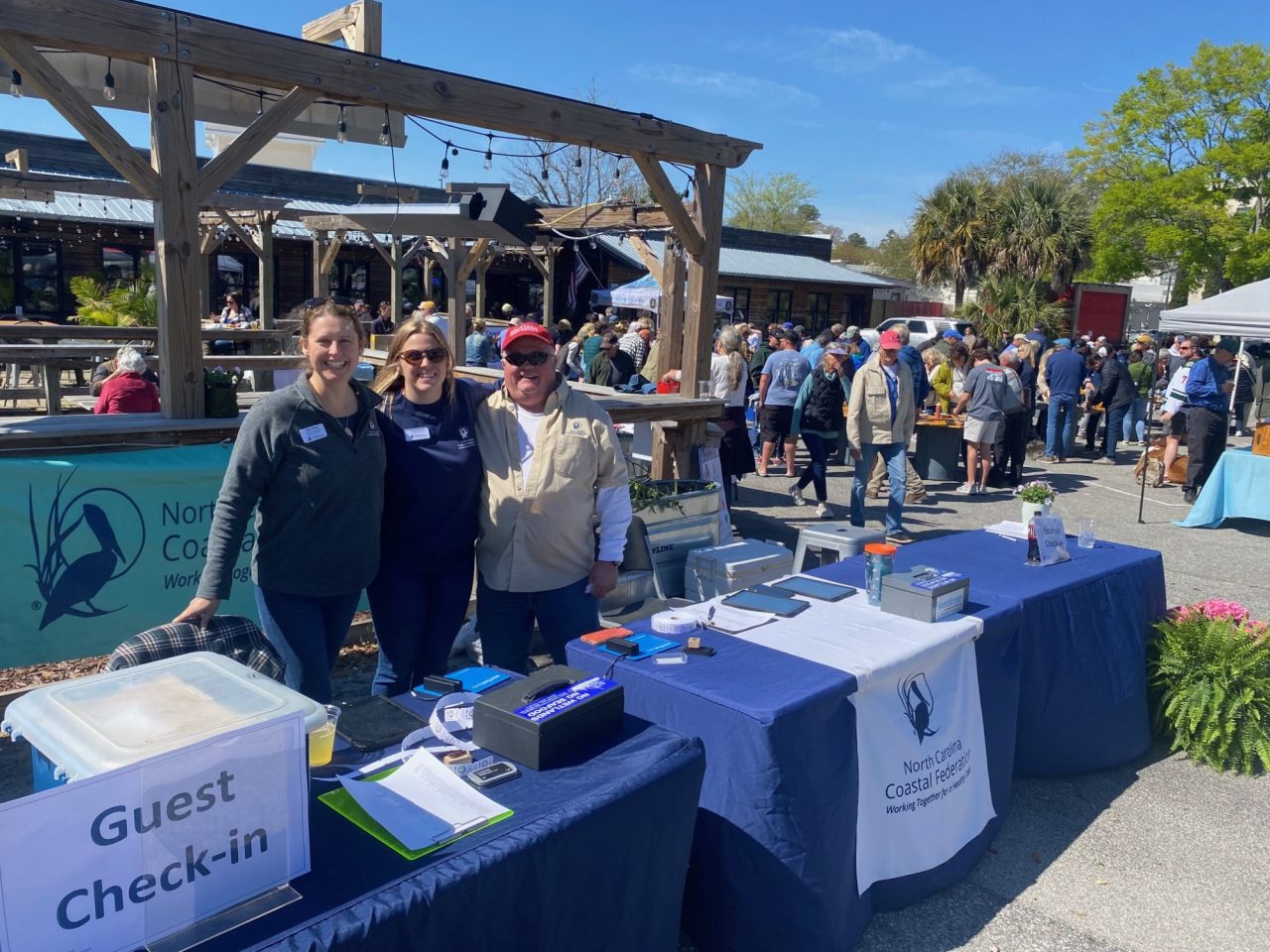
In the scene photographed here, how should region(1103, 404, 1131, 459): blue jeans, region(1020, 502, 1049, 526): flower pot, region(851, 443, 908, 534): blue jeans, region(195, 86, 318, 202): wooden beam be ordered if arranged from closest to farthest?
region(195, 86, 318, 202): wooden beam → region(1020, 502, 1049, 526): flower pot → region(851, 443, 908, 534): blue jeans → region(1103, 404, 1131, 459): blue jeans

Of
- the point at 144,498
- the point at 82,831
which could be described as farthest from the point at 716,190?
the point at 82,831

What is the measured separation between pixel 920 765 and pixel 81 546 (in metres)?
3.68

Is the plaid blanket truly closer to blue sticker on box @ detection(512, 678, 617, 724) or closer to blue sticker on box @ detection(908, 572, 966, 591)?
blue sticker on box @ detection(512, 678, 617, 724)

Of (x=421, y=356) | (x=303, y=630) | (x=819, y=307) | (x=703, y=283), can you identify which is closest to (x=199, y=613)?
(x=303, y=630)

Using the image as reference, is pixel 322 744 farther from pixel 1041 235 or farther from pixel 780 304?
pixel 1041 235

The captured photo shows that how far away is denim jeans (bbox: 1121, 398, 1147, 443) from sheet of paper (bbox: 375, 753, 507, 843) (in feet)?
51.1

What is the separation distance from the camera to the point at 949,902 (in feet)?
10.3

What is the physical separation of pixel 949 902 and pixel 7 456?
4206 millimetres

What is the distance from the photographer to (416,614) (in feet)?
10.8

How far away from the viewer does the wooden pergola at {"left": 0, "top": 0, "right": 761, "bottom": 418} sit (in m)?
4.00

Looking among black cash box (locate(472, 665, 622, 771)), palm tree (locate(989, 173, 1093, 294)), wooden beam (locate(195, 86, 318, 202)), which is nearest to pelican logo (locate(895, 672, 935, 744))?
black cash box (locate(472, 665, 622, 771))

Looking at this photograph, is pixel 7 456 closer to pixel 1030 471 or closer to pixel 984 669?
pixel 984 669

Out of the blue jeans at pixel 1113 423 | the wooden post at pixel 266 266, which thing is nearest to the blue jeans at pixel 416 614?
the wooden post at pixel 266 266

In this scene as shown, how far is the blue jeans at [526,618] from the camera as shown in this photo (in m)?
3.41
